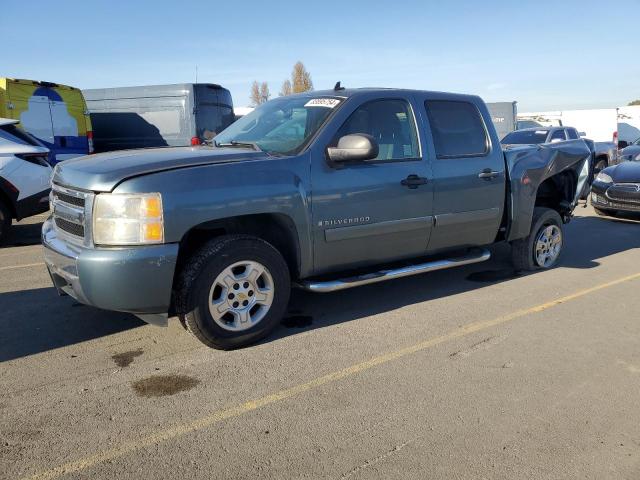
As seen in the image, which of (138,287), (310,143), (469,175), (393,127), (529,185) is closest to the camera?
(138,287)

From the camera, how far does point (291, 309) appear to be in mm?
4891

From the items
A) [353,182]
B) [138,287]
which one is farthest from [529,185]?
[138,287]

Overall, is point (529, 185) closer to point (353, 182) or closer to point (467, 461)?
point (353, 182)

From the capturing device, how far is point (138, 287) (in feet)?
11.4

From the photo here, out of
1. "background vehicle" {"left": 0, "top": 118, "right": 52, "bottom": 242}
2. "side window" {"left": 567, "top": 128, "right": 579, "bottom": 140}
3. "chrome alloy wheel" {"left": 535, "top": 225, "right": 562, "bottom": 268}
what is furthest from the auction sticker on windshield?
"side window" {"left": 567, "top": 128, "right": 579, "bottom": 140}

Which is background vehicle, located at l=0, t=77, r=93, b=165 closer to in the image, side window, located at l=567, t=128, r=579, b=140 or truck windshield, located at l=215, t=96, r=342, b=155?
truck windshield, located at l=215, t=96, r=342, b=155

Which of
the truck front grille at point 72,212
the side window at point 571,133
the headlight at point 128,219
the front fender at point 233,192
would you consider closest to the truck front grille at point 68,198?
the truck front grille at point 72,212

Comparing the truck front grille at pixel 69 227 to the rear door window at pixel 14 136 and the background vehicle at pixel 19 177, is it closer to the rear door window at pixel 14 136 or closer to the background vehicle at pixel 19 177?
the background vehicle at pixel 19 177

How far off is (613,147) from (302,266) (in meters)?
18.5

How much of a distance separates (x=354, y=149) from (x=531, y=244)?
2.95 m

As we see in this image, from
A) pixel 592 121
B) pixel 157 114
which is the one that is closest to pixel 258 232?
pixel 157 114

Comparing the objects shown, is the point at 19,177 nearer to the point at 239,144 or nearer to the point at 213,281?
the point at 239,144

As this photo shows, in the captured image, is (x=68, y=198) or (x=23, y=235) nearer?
(x=68, y=198)

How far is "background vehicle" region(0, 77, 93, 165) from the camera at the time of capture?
10.5 meters
